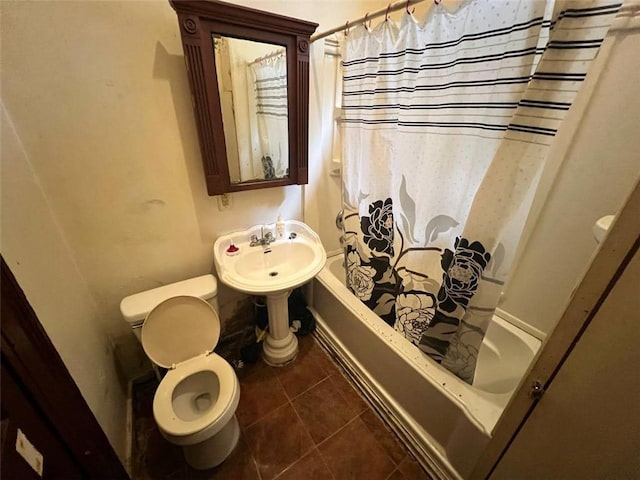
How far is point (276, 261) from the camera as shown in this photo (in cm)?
157

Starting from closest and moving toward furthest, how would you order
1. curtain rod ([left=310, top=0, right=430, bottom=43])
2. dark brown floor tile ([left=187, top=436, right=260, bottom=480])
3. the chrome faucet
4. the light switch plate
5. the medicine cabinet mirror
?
the light switch plate < curtain rod ([left=310, top=0, right=430, bottom=43]) < the medicine cabinet mirror < dark brown floor tile ([left=187, top=436, right=260, bottom=480]) < the chrome faucet

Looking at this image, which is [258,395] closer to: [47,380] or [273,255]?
[273,255]

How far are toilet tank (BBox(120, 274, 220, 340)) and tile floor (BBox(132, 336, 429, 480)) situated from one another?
0.56 m

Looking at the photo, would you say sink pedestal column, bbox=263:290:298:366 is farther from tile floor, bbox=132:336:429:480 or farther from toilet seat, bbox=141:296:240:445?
toilet seat, bbox=141:296:240:445

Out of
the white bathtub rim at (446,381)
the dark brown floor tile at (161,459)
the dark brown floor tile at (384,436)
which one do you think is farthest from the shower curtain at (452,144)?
the dark brown floor tile at (161,459)

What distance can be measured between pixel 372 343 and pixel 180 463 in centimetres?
110

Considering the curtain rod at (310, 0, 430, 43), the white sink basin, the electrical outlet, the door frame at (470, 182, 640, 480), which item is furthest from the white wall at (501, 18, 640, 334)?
the electrical outlet

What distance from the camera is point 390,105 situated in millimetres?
1182

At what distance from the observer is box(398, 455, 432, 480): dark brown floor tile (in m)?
1.17

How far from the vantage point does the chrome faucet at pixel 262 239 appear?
1516mm

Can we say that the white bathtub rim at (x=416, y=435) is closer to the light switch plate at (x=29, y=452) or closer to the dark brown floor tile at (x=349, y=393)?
the dark brown floor tile at (x=349, y=393)

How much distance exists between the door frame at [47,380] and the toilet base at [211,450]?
0.33m

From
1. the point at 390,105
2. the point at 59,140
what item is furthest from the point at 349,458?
the point at 59,140

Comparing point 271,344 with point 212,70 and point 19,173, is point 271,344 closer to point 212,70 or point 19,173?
point 19,173
